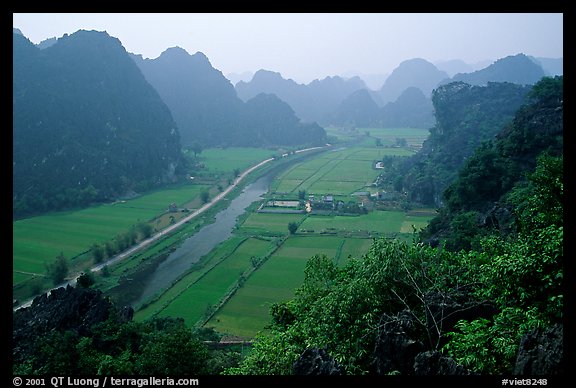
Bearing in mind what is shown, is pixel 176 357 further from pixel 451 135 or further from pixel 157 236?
pixel 451 135

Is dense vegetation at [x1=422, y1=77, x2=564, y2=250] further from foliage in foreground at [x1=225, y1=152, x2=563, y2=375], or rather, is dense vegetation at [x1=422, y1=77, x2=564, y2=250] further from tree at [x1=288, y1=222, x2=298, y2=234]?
foliage in foreground at [x1=225, y1=152, x2=563, y2=375]

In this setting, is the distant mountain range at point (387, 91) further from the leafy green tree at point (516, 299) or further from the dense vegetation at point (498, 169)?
the leafy green tree at point (516, 299)

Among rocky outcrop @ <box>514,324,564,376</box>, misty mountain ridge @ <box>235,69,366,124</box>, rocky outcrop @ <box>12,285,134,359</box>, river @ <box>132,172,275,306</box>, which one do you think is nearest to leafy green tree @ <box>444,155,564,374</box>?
rocky outcrop @ <box>514,324,564,376</box>

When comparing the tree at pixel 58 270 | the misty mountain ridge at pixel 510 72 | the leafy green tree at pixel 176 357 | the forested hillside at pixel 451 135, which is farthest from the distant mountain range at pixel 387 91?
the leafy green tree at pixel 176 357
